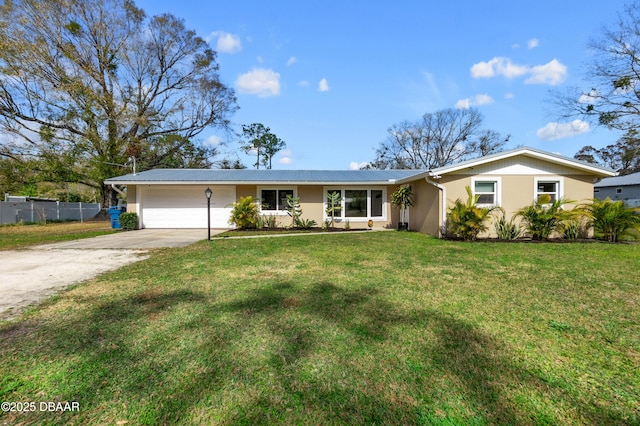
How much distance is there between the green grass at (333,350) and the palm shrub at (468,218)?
4127 millimetres

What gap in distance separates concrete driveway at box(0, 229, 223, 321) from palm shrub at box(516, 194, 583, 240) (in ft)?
37.1

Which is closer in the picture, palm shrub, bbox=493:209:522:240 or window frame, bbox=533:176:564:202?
palm shrub, bbox=493:209:522:240

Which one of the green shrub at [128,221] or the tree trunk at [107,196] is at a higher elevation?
the tree trunk at [107,196]

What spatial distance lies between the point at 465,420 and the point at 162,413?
186cm

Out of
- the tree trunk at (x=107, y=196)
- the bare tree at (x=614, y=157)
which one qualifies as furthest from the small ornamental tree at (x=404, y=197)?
the bare tree at (x=614, y=157)

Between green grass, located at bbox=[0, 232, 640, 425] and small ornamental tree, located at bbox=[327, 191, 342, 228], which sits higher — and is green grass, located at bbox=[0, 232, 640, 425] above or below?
below

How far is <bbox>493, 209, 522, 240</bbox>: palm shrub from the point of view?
960cm

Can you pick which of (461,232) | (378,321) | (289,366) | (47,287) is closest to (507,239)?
(461,232)

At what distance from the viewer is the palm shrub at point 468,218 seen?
29.4ft

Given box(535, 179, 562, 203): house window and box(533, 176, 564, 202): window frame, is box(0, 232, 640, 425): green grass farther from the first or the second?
box(535, 179, 562, 203): house window

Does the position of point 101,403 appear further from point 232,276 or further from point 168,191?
point 168,191

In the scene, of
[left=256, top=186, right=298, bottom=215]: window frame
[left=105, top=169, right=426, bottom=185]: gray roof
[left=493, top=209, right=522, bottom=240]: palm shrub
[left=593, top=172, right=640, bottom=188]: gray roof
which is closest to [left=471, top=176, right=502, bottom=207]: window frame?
[left=493, top=209, right=522, bottom=240]: palm shrub

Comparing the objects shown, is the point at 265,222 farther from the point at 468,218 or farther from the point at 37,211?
the point at 37,211

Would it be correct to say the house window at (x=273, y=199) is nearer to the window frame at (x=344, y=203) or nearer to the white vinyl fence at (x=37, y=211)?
the window frame at (x=344, y=203)
